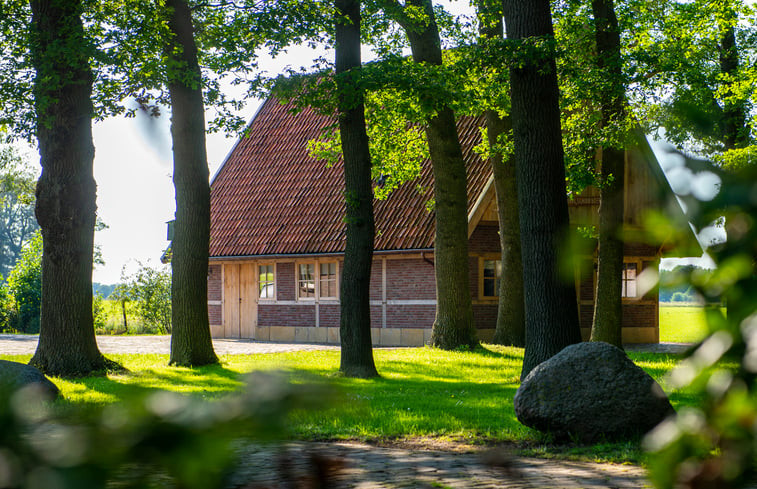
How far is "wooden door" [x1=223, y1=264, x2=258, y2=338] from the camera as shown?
30641mm

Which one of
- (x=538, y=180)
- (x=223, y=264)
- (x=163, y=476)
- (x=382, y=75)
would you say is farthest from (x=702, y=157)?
(x=223, y=264)

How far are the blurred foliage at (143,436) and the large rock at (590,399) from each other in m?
8.01

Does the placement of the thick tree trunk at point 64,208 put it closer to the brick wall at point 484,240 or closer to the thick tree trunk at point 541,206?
the thick tree trunk at point 541,206

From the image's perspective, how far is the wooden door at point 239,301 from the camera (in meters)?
30.6

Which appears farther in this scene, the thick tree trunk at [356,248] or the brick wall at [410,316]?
the brick wall at [410,316]

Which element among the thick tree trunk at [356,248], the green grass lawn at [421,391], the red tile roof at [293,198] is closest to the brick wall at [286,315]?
the red tile roof at [293,198]

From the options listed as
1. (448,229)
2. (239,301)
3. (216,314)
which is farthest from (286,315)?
(448,229)

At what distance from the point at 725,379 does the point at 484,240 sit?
2514 centimetres

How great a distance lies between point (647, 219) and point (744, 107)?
24127mm

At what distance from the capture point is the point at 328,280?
2844 cm

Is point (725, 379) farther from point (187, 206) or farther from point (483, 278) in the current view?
point (483, 278)

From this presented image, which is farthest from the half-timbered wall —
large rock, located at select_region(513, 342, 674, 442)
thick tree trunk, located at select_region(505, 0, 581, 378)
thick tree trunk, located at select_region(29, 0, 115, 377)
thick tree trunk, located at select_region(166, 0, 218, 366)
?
large rock, located at select_region(513, 342, 674, 442)

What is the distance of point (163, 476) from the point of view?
0.72 m

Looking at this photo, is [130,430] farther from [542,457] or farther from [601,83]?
[601,83]
